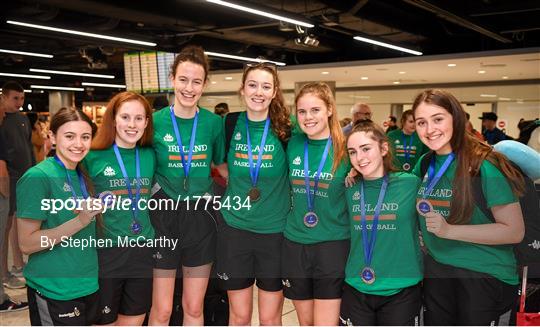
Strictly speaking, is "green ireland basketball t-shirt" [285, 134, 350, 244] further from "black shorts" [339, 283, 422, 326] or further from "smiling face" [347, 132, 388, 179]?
"black shorts" [339, 283, 422, 326]

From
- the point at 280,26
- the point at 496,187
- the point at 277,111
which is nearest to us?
the point at 496,187

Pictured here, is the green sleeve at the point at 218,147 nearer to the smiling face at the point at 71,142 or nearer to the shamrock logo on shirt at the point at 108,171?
the shamrock logo on shirt at the point at 108,171

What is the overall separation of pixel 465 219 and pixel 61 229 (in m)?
1.84

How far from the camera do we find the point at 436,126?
2316mm

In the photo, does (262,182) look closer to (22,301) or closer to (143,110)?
(143,110)

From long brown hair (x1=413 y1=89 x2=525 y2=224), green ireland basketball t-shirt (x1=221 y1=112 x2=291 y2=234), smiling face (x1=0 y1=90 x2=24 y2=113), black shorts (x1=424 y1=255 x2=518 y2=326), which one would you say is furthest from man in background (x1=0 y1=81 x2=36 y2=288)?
long brown hair (x1=413 y1=89 x2=525 y2=224)

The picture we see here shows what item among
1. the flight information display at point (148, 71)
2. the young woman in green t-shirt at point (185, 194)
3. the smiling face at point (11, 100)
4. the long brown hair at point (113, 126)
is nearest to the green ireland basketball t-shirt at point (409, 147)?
the young woman in green t-shirt at point (185, 194)

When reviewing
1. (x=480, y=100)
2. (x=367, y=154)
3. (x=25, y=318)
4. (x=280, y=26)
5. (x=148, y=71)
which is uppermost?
(x=280, y=26)

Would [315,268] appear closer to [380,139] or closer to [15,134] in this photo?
[380,139]

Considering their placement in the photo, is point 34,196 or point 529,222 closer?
point 34,196

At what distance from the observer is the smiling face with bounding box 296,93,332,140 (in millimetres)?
2609

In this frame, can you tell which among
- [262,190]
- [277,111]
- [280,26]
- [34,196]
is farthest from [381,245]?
[280,26]

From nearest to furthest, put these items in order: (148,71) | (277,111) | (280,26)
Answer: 1. (277,111)
2. (148,71)
3. (280,26)

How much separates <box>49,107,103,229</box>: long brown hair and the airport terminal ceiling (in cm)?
493
